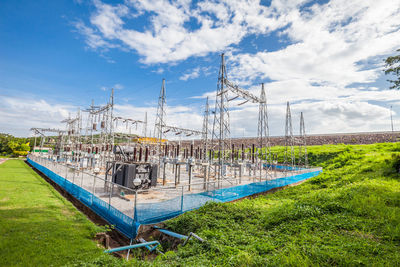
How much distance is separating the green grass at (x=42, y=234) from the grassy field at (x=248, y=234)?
2cm

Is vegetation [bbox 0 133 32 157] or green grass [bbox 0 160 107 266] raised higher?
vegetation [bbox 0 133 32 157]

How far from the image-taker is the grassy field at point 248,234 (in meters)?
4.68

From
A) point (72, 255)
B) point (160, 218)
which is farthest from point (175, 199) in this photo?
point (72, 255)

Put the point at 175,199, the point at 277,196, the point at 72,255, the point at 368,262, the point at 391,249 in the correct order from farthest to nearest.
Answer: the point at 277,196 → the point at 175,199 → the point at 72,255 → the point at 391,249 → the point at 368,262

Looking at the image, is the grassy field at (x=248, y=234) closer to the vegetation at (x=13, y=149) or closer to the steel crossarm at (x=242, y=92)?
the steel crossarm at (x=242, y=92)

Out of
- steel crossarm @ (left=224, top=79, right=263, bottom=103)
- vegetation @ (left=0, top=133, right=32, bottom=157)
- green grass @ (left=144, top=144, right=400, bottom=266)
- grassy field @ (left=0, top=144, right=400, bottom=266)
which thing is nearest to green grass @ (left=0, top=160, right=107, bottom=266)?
grassy field @ (left=0, top=144, right=400, bottom=266)

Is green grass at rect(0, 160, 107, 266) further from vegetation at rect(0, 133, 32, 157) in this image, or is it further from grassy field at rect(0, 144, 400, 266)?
vegetation at rect(0, 133, 32, 157)

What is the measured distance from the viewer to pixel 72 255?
17.5 feet

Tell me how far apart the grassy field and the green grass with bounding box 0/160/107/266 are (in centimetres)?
2

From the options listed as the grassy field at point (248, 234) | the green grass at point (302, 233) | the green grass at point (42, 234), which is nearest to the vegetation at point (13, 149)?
the grassy field at point (248, 234)

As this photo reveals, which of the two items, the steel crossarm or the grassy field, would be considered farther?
the steel crossarm

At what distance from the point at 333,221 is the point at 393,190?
227 inches

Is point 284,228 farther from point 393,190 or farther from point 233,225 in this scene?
point 393,190

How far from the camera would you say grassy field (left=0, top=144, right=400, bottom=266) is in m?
4.68
